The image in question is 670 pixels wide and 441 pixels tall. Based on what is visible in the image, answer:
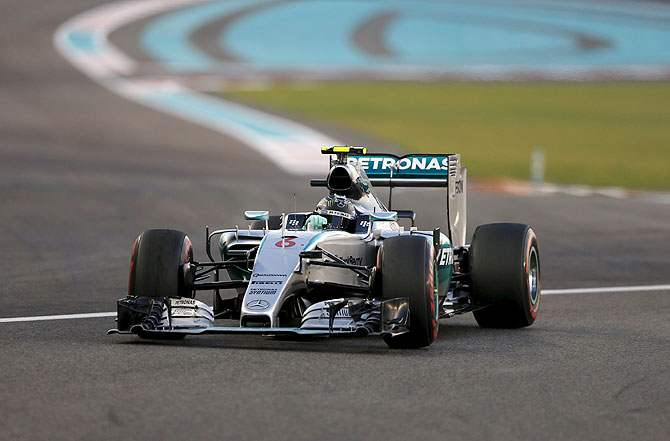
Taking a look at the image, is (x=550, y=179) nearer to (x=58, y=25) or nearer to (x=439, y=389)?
(x=439, y=389)

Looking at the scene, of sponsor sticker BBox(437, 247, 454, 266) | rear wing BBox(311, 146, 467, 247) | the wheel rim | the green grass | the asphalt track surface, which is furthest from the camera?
the green grass

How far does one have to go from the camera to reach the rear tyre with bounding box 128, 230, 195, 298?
10.6m

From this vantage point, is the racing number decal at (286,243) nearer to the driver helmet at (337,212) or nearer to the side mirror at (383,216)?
the driver helmet at (337,212)

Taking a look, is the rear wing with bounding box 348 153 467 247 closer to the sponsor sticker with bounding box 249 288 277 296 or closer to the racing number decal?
the racing number decal

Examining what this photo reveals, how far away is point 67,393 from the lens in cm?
800

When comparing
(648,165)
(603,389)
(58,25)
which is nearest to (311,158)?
(648,165)

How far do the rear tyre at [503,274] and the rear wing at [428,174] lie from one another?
0.72m

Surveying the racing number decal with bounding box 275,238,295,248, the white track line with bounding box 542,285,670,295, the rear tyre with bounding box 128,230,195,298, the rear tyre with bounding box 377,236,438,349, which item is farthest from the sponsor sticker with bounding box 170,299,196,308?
the white track line with bounding box 542,285,670,295

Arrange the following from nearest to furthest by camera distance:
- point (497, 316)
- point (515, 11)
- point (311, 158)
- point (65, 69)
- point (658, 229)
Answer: point (497, 316) < point (658, 229) < point (311, 158) < point (65, 69) < point (515, 11)

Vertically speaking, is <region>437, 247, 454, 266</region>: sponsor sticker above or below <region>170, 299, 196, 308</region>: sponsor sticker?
above

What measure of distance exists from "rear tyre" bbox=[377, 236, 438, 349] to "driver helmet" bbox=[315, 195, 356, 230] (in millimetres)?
1322

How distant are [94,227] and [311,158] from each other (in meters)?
11.6

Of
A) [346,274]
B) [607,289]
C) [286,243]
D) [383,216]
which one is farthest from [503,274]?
[607,289]

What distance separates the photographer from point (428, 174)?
502 inches
